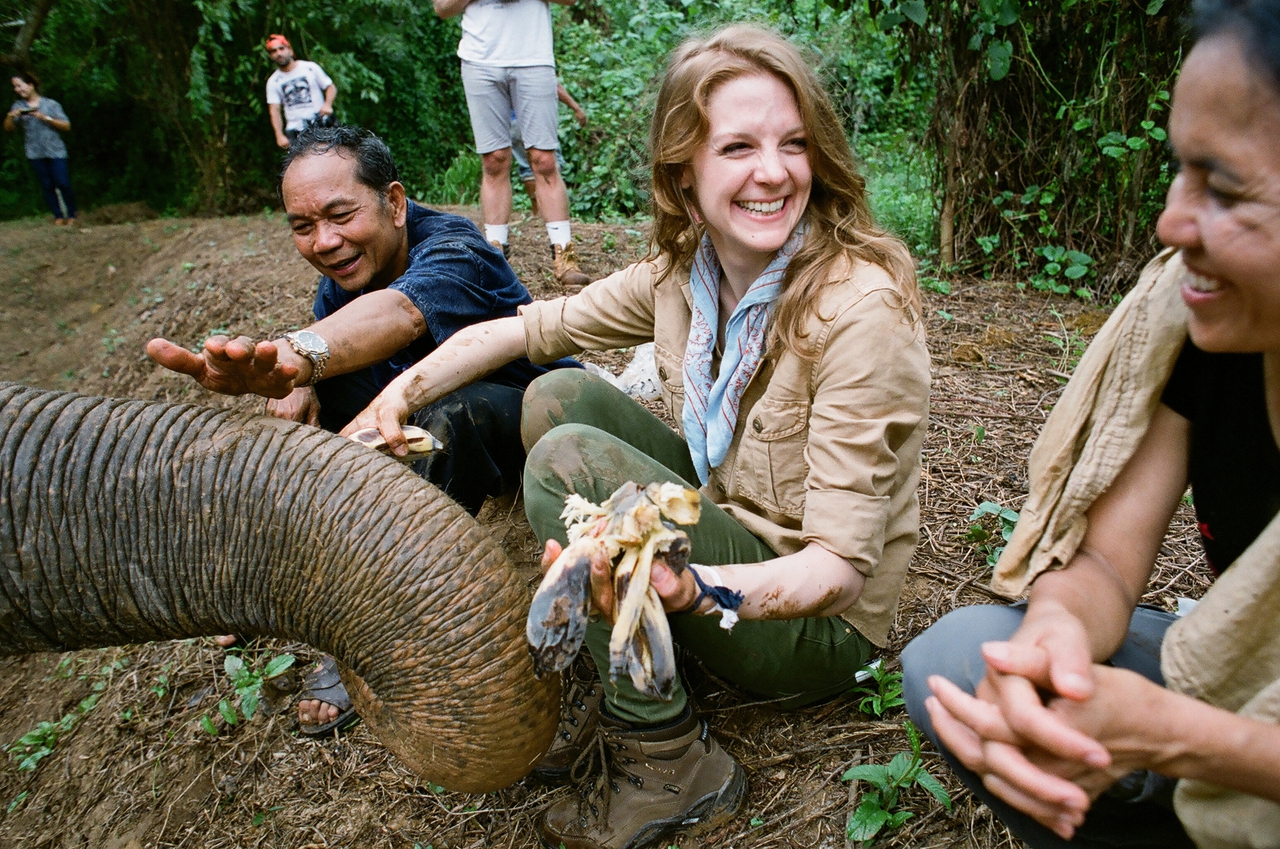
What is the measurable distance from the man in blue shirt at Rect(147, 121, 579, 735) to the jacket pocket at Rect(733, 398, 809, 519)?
1017 mm

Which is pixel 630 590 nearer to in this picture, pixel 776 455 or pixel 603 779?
pixel 776 455

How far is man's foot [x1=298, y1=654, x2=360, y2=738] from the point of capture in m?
2.60

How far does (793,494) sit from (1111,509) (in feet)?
2.23

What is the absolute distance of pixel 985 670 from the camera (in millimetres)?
1278

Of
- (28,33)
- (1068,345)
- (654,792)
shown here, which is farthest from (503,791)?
(28,33)

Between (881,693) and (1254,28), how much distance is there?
161cm

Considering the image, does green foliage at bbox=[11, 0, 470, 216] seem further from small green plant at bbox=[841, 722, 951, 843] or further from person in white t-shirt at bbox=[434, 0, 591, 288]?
small green plant at bbox=[841, 722, 951, 843]

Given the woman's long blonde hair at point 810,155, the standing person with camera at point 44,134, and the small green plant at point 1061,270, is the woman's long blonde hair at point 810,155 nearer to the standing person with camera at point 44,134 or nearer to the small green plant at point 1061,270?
the small green plant at point 1061,270

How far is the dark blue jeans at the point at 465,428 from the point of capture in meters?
2.70

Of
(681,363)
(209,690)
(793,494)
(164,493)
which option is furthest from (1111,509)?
(209,690)

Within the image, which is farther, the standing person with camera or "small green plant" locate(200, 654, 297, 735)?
the standing person with camera

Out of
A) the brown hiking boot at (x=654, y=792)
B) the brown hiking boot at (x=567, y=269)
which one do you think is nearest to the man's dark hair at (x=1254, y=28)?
the brown hiking boot at (x=654, y=792)

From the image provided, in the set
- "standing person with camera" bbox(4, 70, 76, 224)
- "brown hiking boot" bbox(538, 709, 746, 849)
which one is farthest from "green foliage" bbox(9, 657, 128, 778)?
"standing person with camera" bbox(4, 70, 76, 224)

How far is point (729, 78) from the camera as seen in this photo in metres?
1.84
